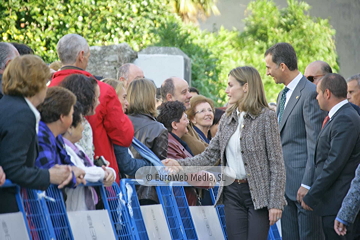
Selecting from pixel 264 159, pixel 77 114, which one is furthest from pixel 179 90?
pixel 77 114

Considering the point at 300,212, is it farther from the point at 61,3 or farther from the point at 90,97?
the point at 61,3

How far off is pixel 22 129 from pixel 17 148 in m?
0.12

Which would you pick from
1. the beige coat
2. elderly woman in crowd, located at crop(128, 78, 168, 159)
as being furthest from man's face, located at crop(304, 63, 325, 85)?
the beige coat

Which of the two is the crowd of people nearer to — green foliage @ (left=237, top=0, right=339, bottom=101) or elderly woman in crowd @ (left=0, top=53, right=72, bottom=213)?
elderly woman in crowd @ (left=0, top=53, right=72, bottom=213)

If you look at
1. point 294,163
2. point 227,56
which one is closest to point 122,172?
point 294,163

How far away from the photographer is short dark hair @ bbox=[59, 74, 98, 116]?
4.94 m

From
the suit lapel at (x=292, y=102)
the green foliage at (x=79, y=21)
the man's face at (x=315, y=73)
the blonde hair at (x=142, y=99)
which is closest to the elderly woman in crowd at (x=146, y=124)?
the blonde hair at (x=142, y=99)

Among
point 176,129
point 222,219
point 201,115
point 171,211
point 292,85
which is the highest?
Answer: point 292,85

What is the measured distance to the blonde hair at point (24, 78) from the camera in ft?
13.3

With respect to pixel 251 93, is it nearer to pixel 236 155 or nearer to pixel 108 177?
pixel 236 155

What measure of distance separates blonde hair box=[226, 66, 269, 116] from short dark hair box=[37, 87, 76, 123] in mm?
1473

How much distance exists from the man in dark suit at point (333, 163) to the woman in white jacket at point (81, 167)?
7.02ft

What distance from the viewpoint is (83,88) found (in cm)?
498

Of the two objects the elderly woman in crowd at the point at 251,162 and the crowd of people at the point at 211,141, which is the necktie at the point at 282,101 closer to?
the crowd of people at the point at 211,141
